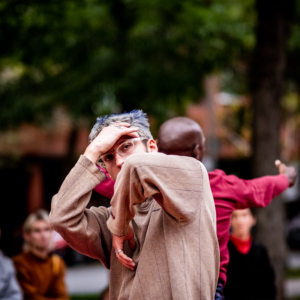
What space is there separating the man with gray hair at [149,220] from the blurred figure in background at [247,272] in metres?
2.04

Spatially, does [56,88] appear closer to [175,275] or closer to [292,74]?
[292,74]

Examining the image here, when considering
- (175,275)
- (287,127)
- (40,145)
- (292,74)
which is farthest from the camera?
(287,127)

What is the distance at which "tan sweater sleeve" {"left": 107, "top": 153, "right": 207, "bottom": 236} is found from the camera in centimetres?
171

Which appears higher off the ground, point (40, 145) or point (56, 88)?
point (56, 88)

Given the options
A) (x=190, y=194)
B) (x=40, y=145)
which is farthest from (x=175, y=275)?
(x=40, y=145)

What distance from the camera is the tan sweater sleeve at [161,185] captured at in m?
1.71

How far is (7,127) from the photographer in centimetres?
844

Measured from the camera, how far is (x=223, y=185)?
99.2 inches

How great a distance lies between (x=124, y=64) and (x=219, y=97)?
18.9 meters

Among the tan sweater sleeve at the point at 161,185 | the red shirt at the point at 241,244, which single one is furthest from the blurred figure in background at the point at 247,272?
the tan sweater sleeve at the point at 161,185

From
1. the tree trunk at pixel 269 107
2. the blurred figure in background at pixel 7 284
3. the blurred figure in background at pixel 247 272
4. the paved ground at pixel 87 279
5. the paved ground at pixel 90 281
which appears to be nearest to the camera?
the blurred figure in background at pixel 247 272

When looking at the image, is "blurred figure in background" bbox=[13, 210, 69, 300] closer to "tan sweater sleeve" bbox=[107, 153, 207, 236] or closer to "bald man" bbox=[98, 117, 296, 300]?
"bald man" bbox=[98, 117, 296, 300]

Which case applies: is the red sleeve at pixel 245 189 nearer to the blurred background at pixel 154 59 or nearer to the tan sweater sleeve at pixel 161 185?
the tan sweater sleeve at pixel 161 185

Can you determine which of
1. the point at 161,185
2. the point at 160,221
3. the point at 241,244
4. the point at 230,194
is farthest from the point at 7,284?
the point at 161,185
